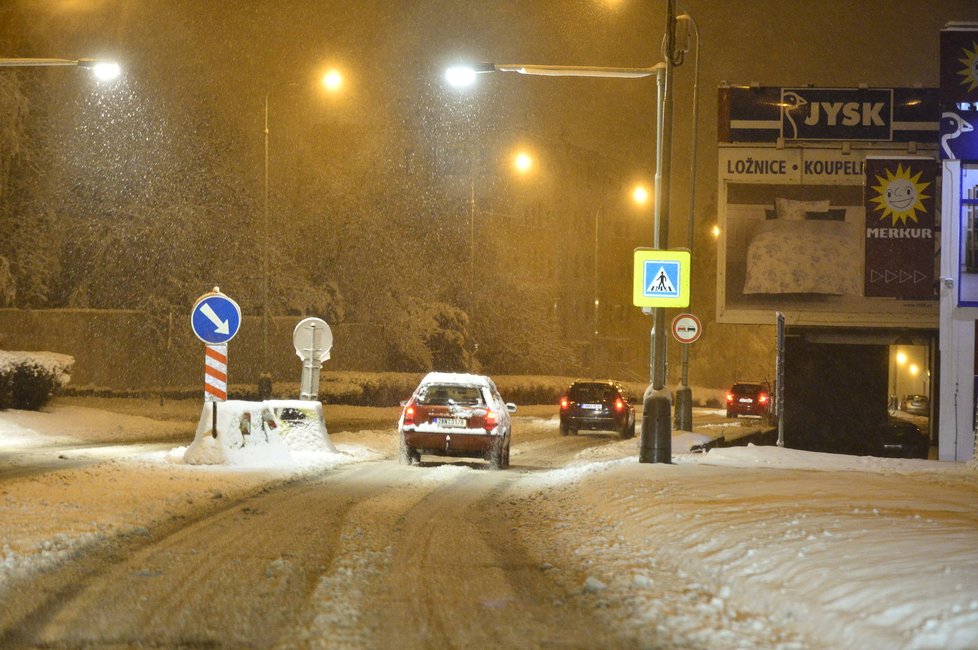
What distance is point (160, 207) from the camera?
152ft

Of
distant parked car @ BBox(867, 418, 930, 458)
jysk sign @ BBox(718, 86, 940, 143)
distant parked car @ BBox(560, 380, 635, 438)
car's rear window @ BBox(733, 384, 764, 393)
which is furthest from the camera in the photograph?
car's rear window @ BBox(733, 384, 764, 393)

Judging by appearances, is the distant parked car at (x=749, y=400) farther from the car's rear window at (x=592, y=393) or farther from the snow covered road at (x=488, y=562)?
the snow covered road at (x=488, y=562)

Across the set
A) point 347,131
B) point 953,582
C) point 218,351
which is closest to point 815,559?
point 953,582

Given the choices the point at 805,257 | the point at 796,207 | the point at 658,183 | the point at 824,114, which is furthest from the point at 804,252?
the point at 658,183

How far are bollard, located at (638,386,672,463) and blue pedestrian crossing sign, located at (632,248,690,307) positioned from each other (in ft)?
4.45

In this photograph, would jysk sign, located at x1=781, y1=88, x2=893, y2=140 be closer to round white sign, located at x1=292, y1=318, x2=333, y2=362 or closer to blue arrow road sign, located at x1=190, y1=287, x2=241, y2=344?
round white sign, located at x1=292, y1=318, x2=333, y2=362

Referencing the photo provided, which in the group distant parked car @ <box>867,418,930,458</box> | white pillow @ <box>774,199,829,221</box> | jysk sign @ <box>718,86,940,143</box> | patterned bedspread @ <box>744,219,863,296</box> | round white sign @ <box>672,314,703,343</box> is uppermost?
jysk sign @ <box>718,86,940,143</box>

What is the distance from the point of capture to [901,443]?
32.9 m

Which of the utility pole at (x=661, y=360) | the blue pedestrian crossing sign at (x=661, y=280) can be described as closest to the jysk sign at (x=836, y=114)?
the utility pole at (x=661, y=360)

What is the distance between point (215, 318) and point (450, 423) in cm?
410

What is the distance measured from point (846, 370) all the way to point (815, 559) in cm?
3478

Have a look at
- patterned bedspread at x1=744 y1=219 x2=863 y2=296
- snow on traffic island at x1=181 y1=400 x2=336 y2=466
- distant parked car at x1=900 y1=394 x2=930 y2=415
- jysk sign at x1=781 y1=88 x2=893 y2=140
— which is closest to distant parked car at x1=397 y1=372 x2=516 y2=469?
snow on traffic island at x1=181 y1=400 x2=336 y2=466

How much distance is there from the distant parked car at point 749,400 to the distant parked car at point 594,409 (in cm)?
1638

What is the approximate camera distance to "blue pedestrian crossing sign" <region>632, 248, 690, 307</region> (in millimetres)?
17422
